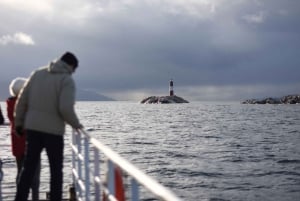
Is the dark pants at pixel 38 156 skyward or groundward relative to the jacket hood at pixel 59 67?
groundward

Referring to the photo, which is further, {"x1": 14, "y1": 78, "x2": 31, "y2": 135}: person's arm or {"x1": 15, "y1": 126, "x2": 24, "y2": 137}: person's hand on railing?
{"x1": 15, "y1": 126, "x2": 24, "y2": 137}: person's hand on railing

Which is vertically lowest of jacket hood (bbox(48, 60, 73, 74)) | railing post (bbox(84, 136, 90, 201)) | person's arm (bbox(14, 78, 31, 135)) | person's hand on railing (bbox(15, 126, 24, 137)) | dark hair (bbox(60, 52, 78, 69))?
railing post (bbox(84, 136, 90, 201))

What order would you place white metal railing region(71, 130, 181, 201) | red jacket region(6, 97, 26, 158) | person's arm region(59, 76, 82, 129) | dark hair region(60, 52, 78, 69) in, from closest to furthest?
1. white metal railing region(71, 130, 181, 201)
2. person's arm region(59, 76, 82, 129)
3. dark hair region(60, 52, 78, 69)
4. red jacket region(6, 97, 26, 158)

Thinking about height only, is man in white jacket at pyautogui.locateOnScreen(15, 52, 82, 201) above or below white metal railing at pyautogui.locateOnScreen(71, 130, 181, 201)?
above

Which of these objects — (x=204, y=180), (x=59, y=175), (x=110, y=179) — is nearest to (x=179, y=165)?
(x=204, y=180)

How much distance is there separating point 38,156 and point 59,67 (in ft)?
4.13

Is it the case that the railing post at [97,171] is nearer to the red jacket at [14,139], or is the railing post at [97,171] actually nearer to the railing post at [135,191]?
the red jacket at [14,139]

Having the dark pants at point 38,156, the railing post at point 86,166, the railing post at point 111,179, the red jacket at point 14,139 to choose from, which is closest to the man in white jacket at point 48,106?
the dark pants at point 38,156

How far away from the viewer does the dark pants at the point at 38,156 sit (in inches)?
283

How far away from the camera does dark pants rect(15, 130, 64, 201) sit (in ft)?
23.6

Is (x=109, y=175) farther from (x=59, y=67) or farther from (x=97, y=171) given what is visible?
(x=59, y=67)

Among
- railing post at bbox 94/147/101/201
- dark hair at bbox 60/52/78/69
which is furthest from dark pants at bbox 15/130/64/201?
dark hair at bbox 60/52/78/69

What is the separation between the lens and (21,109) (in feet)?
24.0

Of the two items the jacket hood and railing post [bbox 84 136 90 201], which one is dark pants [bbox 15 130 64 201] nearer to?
railing post [bbox 84 136 90 201]
